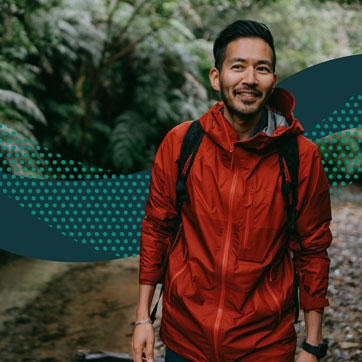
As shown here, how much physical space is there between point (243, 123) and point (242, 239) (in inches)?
18.2

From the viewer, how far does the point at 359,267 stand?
4832mm

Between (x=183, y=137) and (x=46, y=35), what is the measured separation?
583cm

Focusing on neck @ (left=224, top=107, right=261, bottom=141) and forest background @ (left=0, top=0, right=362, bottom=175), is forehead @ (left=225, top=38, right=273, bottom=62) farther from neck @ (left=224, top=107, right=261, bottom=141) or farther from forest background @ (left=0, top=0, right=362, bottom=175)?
forest background @ (left=0, top=0, right=362, bottom=175)

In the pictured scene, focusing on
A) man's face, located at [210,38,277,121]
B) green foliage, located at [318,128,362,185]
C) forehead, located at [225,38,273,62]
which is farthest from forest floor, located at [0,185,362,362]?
forehead, located at [225,38,273,62]

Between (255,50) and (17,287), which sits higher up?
(255,50)

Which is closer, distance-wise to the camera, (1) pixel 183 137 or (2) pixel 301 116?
(1) pixel 183 137

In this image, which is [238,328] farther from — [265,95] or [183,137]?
[265,95]

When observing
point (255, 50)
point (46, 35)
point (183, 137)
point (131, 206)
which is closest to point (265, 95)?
point (255, 50)

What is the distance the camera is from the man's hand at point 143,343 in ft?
5.21

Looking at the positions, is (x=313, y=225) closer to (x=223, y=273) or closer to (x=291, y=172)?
(x=291, y=172)

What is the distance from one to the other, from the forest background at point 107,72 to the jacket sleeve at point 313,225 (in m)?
5.13

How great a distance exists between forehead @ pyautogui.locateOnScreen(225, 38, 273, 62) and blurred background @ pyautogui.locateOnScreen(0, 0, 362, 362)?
2676 mm

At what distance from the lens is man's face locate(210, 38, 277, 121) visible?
5.00ft
